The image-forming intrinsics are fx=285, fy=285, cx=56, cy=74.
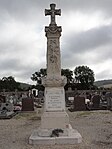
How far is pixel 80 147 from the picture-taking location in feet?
23.9

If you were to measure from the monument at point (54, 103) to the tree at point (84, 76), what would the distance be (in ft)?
253

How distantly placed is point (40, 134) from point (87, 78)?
272 feet

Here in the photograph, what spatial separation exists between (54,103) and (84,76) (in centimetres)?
8227

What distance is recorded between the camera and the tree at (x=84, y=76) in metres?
88.5

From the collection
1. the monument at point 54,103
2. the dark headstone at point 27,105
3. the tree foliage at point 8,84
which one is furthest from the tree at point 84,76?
the monument at point 54,103

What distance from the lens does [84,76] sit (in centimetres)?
9019

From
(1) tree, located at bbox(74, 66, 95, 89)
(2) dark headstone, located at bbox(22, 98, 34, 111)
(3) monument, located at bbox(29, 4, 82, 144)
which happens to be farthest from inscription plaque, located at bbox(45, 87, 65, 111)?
→ (1) tree, located at bbox(74, 66, 95, 89)

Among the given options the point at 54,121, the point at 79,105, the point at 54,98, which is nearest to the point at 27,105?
the point at 79,105

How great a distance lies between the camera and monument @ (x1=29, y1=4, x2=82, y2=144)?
26.2 feet

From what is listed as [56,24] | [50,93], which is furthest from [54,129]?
[56,24]

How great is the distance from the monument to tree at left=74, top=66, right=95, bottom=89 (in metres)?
77.0

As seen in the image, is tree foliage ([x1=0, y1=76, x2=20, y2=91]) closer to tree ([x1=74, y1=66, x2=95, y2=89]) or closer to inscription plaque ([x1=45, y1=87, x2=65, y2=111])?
tree ([x1=74, y1=66, x2=95, y2=89])

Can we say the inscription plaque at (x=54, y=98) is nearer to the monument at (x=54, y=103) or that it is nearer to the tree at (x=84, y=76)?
the monument at (x=54, y=103)

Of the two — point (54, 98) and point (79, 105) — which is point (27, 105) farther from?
point (54, 98)
